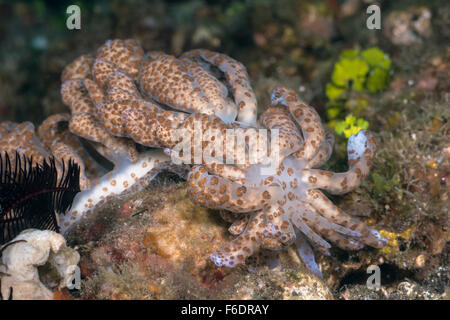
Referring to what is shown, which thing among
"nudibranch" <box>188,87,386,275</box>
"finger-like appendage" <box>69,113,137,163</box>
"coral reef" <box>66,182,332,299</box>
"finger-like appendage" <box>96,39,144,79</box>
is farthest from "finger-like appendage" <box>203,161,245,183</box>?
"finger-like appendage" <box>96,39,144,79</box>

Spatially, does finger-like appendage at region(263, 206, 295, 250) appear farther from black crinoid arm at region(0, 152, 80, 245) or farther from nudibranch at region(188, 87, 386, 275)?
black crinoid arm at region(0, 152, 80, 245)

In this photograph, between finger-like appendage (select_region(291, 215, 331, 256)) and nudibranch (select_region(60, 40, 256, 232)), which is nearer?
finger-like appendage (select_region(291, 215, 331, 256))

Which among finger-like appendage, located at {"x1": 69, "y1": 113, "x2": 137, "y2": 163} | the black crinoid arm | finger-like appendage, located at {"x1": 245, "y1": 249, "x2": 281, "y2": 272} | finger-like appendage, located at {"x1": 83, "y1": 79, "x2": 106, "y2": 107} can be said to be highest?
finger-like appendage, located at {"x1": 83, "y1": 79, "x2": 106, "y2": 107}

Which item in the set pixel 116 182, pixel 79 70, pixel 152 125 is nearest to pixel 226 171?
pixel 152 125

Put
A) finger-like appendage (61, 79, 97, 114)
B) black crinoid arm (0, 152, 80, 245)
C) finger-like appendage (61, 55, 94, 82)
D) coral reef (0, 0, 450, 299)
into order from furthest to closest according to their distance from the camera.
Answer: finger-like appendage (61, 55, 94, 82)
finger-like appendage (61, 79, 97, 114)
coral reef (0, 0, 450, 299)
black crinoid arm (0, 152, 80, 245)

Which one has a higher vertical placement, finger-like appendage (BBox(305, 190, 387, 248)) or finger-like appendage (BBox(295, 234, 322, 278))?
finger-like appendage (BBox(305, 190, 387, 248))

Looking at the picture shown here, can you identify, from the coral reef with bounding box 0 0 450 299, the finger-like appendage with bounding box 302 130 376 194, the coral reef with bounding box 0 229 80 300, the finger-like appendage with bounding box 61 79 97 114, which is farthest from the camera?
the finger-like appendage with bounding box 61 79 97 114
